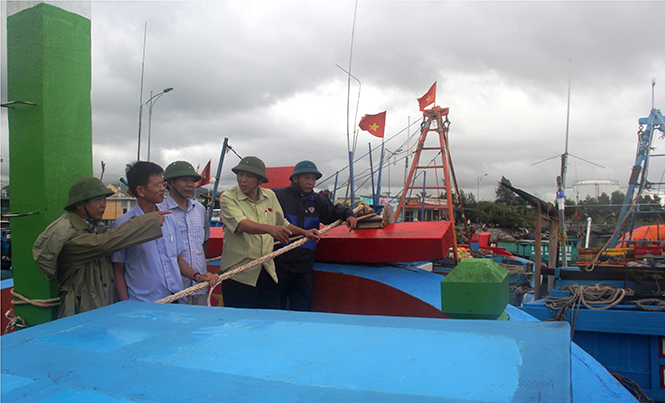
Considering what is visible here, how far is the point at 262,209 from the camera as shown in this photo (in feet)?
10.1

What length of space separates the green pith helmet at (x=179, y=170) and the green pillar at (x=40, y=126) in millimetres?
543

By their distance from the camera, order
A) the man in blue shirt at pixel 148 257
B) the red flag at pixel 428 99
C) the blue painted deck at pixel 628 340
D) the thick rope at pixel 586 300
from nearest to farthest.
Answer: the man in blue shirt at pixel 148 257 < the blue painted deck at pixel 628 340 < the thick rope at pixel 586 300 < the red flag at pixel 428 99

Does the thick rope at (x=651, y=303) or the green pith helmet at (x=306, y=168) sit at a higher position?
the green pith helmet at (x=306, y=168)

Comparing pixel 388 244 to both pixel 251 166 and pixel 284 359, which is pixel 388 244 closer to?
pixel 251 166

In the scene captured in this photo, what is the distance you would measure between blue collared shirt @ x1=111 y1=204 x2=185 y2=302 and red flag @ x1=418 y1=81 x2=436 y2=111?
A: 26.2ft


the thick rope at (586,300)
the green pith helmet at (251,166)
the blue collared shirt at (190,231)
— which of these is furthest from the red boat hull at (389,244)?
the thick rope at (586,300)

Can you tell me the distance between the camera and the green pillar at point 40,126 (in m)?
2.28

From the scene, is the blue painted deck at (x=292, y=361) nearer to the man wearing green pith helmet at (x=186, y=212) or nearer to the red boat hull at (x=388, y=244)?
the man wearing green pith helmet at (x=186, y=212)

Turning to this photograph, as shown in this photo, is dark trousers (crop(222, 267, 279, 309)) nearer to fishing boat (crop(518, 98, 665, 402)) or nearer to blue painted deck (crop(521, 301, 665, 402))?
fishing boat (crop(518, 98, 665, 402))

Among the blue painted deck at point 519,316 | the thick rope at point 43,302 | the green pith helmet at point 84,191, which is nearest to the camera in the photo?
the blue painted deck at point 519,316

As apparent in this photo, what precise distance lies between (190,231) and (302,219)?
1020 millimetres

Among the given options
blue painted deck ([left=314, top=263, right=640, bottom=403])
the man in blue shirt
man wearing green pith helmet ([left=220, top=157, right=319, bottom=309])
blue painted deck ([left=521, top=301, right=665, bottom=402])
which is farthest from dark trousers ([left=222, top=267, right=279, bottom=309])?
blue painted deck ([left=521, top=301, right=665, bottom=402])

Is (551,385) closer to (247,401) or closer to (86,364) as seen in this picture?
(247,401)

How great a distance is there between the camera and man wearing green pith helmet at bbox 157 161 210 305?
2777mm
